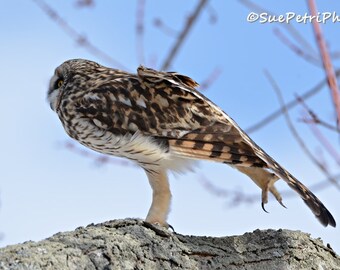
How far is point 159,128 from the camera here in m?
4.07

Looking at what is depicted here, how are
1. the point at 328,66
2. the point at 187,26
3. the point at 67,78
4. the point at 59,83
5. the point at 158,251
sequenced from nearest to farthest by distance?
the point at 328,66 < the point at 158,251 < the point at 187,26 < the point at 67,78 < the point at 59,83

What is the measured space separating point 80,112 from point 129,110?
0.30m

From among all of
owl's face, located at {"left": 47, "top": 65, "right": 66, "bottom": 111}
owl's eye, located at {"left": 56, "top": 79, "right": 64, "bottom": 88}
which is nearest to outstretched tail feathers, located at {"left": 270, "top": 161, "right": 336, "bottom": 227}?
owl's face, located at {"left": 47, "top": 65, "right": 66, "bottom": 111}

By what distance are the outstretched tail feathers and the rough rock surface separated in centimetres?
11

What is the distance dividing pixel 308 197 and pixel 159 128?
35.6 inches

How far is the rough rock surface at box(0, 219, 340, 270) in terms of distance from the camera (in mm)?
2859

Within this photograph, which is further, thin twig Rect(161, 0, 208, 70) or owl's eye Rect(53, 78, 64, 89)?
owl's eye Rect(53, 78, 64, 89)

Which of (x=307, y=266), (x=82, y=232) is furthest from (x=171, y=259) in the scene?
(x=307, y=266)

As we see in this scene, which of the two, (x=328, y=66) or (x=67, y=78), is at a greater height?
(x=67, y=78)

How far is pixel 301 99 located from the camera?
129 inches

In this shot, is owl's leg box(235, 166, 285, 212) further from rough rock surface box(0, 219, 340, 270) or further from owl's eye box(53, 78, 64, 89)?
owl's eye box(53, 78, 64, 89)

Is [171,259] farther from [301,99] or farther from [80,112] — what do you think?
[80,112]

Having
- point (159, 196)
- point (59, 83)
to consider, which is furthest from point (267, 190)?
point (59, 83)

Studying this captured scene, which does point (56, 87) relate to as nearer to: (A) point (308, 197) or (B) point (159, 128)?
(B) point (159, 128)
